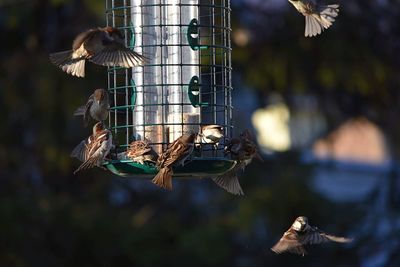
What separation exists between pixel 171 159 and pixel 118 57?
2.75ft

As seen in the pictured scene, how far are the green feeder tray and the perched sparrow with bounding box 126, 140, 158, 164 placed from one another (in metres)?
0.05

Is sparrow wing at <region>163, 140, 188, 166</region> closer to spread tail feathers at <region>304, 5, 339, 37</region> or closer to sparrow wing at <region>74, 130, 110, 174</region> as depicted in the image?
sparrow wing at <region>74, 130, 110, 174</region>

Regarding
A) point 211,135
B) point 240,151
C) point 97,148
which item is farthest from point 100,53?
point 240,151

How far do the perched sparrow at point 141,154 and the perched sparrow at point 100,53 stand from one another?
56cm

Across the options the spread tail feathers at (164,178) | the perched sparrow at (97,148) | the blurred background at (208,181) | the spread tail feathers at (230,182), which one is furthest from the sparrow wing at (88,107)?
the blurred background at (208,181)

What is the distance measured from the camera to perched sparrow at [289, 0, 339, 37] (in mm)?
10102

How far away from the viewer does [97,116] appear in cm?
1003

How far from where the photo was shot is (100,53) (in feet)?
31.3

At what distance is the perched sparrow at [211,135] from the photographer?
31.6 feet

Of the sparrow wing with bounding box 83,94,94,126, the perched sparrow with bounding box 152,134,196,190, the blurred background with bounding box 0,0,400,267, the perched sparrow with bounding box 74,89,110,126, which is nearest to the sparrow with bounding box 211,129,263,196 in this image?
the perched sparrow with bounding box 152,134,196,190

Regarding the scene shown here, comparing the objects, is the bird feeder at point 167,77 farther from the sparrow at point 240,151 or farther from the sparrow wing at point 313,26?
the sparrow wing at point 313,26

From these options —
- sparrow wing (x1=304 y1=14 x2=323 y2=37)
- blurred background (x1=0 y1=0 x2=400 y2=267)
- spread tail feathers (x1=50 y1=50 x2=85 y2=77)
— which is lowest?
blurred background (x1=0 y1=0 x2=400 y2=267)

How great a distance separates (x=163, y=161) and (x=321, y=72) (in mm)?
9576

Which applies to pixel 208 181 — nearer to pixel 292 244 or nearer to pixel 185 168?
pixel 292 244
